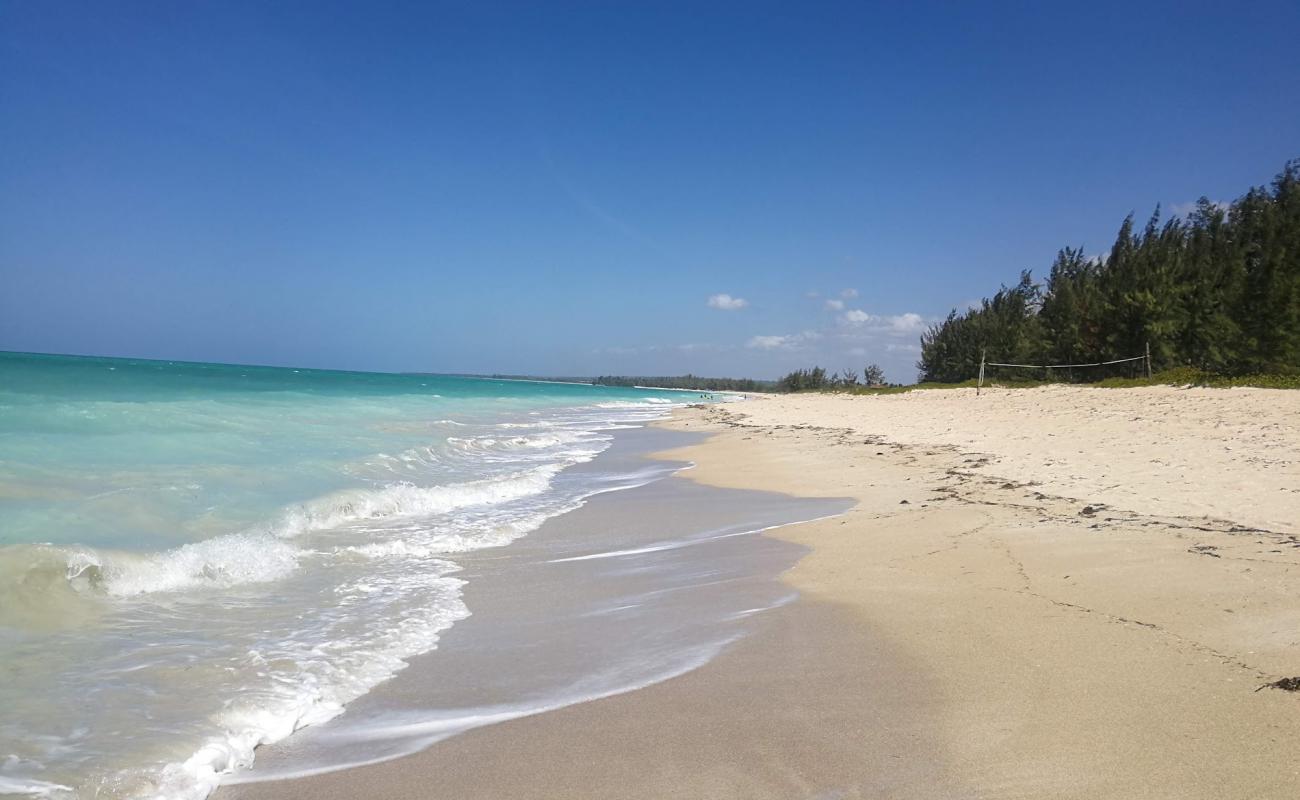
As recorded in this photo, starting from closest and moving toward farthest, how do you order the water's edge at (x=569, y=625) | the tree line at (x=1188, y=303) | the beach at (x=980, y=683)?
the beach at (x=980, y=683) < the water's edge at (x=569, y=625) < the tree line at (x=1188, y=303)

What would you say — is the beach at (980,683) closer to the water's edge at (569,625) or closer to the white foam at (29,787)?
the water's edge at (569,625)

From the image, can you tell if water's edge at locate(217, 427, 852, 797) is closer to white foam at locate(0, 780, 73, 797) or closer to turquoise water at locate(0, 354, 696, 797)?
turquoise water at locate(0, 354, 696, 797)

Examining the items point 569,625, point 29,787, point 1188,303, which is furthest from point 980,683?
point 1188,303

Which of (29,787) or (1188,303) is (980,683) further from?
(1188,303)

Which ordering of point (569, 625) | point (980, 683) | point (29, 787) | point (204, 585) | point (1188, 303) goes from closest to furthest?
1. point (29, 787)
2. point (980, 683)
3. point (569, 625)
4. point (204, 585)
5. point (1188, 303)

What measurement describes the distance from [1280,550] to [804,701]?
445 centimetres

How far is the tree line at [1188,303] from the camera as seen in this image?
29391mm

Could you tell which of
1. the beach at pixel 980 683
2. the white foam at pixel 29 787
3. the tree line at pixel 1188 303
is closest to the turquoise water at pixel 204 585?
the white foam at pixel 29 787

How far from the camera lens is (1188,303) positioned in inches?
1342

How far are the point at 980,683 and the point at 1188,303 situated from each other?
40259 mm

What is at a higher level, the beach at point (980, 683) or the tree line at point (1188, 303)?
the tree line at point (1188, 303)

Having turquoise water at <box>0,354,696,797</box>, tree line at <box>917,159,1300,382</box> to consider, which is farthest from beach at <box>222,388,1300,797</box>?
tree line at <box>917,159,1300,382</box>

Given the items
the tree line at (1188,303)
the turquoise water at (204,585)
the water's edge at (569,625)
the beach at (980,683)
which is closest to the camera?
the beach at (980,683)

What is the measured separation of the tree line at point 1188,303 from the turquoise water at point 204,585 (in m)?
31.6
